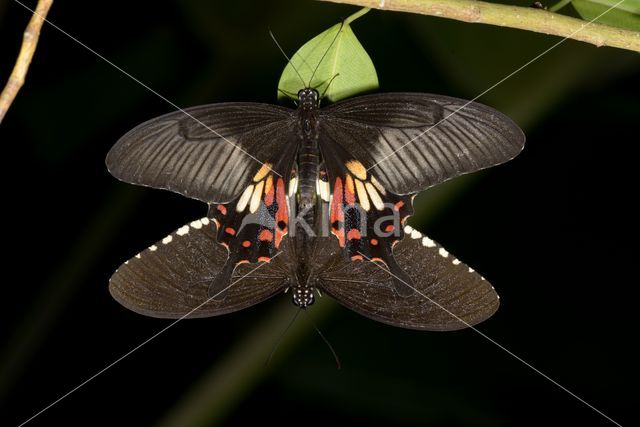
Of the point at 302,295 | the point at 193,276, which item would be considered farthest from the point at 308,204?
the point at 193,276

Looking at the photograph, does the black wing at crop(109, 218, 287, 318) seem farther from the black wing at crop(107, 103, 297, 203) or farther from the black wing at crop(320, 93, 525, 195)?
the black wing at crop(320, 93, 525, 195)

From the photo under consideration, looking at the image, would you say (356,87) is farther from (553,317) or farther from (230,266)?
(553,317)

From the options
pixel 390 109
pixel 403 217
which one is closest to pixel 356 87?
pixel 390 109

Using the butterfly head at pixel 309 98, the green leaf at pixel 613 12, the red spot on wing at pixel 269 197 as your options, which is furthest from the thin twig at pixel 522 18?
the red spot on wing at pixel 269 197

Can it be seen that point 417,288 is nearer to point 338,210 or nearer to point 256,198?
point 338,210

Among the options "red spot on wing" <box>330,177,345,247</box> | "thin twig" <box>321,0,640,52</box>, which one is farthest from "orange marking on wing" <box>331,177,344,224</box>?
"thin twig" <box>321,0,640,52</box>

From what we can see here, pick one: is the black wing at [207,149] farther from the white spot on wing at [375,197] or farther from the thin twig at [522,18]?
the thin twig at [522,18]
